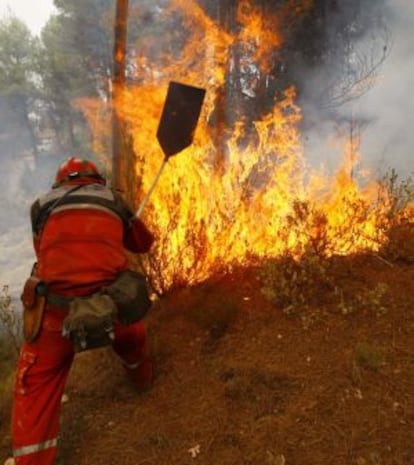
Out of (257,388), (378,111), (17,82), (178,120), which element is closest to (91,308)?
(257,388)

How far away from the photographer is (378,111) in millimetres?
9844

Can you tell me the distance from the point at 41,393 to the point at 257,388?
157 centimetres

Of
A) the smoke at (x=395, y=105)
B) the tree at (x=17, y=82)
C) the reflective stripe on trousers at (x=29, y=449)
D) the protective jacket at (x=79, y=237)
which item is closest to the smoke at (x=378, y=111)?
the smoke at (x=395, y=105)

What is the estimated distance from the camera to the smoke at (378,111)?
339 inches

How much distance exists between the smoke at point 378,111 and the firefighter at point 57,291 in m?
6.82

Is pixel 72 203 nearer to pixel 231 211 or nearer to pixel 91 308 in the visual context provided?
pixel 91 308

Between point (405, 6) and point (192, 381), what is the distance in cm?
834

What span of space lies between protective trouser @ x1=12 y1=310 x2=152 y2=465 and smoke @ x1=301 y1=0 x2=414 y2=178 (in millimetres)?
7299

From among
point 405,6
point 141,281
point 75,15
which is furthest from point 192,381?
point 75,15

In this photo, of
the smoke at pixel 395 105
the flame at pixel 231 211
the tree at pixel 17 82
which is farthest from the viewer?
the tree at pixel 17 82

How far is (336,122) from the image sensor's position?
925 cm

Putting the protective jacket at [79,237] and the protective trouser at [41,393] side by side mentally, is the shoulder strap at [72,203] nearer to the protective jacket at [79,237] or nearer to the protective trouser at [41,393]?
the protective jacket at [79,237]

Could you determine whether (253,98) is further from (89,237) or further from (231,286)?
A: (89,237)

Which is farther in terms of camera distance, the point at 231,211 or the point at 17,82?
the point at 17,82
